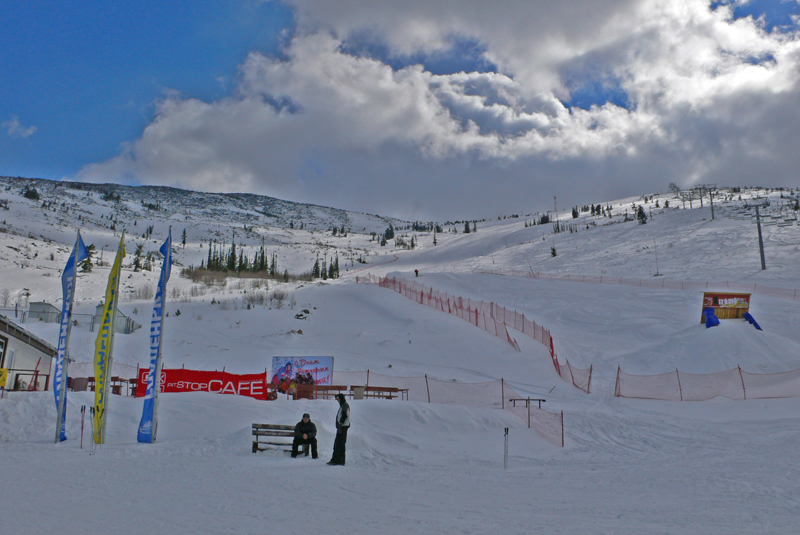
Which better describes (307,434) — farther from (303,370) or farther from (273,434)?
(303,370)

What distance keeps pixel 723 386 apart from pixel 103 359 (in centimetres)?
2296

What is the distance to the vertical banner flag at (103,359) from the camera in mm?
12273

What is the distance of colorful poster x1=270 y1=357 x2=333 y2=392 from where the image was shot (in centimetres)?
2133

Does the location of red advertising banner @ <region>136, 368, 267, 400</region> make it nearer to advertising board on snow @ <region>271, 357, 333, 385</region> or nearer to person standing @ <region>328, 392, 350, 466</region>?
advertising board on snow @ <region>271, 357, 333, 385</region>

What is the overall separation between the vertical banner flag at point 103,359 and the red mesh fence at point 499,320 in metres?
19.8

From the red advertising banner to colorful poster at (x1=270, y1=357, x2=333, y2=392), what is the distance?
99 cm

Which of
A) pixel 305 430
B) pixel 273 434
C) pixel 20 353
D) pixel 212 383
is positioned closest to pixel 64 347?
pixel 273 434

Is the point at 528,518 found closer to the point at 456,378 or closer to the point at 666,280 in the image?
the point at 456,378

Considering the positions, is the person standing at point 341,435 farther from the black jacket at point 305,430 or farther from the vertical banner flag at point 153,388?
the vertical banner flag at point 153,388

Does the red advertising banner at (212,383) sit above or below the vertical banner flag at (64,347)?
below

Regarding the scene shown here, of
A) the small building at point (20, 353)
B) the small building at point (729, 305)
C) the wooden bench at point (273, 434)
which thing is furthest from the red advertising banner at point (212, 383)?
the small building at point (729, 305)

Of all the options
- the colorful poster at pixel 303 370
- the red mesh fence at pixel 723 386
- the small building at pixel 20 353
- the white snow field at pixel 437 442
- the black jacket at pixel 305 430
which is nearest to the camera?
the white snow field at pixel 437 442

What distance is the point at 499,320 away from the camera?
127 ft

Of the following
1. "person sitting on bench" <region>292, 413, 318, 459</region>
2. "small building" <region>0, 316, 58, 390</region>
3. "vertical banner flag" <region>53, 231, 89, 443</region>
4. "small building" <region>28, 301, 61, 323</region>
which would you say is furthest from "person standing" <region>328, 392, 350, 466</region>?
"small building" <region>28, 301, 61, 323</region>
